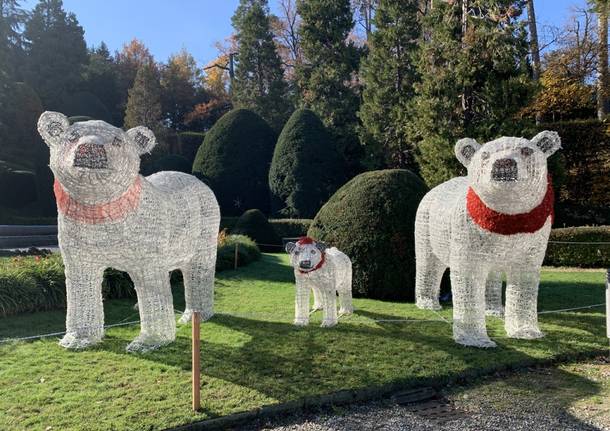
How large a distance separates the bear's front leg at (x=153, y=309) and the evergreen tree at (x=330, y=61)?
18.6m

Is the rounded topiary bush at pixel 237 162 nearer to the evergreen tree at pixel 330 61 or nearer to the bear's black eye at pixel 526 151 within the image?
the evergreen tree at pixel 330 61

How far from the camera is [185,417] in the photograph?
3986 mm

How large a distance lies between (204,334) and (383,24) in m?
18.4

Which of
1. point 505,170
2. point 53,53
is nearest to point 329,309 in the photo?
point 505,170

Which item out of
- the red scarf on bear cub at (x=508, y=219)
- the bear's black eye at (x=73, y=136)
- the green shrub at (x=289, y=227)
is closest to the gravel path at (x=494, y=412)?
the red scarf on bear cub at (x=508, y=219)

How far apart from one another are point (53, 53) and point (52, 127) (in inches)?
1223

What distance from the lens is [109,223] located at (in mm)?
5008

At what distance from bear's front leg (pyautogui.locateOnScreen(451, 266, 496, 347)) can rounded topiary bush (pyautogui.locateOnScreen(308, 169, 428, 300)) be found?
2.61 meters

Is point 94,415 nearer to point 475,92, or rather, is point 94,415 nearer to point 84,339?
point 84,339

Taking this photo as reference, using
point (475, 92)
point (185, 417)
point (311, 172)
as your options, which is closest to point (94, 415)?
point (185, 417)

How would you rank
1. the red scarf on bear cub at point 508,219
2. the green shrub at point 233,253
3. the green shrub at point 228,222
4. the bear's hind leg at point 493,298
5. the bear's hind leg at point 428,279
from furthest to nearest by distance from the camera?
the green shrub at point 228,222
the green shrub at point 233,253
the bear's hind leg at point 428,279
the bear's hind leg at point 493,298
the red scarf on bear cub at point 508,219

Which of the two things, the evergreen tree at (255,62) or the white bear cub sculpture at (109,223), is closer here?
the white bear cub sculpture at (109,223)

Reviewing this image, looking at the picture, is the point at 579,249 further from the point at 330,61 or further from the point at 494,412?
the point at 330,61

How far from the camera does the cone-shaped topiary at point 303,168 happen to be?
20219mm
